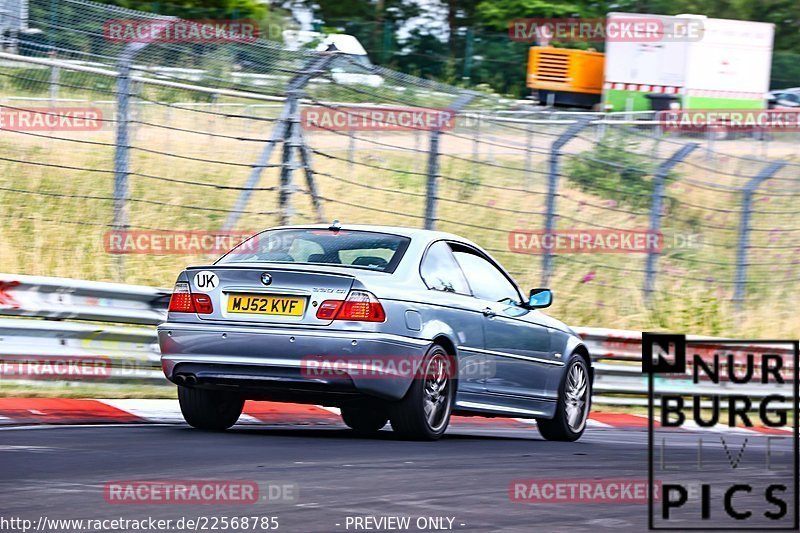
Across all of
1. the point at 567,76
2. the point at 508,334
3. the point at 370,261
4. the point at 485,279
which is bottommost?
the point at 508,334

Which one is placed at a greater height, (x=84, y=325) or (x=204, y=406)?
(x=84, y=325)

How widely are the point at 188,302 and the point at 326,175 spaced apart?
4.88m

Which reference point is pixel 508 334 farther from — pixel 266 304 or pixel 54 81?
Result: pixel 54 81

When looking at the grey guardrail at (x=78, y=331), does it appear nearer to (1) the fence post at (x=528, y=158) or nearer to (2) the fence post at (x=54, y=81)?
(2) the fence post at (x=54, y=81)

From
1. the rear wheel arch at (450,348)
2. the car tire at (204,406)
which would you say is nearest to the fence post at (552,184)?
the rear wheel arch at (450,348)

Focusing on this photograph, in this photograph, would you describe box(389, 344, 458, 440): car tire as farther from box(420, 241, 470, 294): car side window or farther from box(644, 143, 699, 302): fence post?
box(644, 143, 699, 302): fence post

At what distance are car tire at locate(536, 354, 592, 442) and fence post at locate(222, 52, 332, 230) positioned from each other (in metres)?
3.50

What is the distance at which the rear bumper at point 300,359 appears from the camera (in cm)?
823

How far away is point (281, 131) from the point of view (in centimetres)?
1286

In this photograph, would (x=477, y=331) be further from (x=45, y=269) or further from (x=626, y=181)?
(x=626, y=181)

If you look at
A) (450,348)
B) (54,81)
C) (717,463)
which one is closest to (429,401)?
(450,348)

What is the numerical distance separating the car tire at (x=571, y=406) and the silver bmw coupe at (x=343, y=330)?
66 cm

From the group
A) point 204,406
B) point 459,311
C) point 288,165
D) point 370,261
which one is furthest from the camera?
point 288,165

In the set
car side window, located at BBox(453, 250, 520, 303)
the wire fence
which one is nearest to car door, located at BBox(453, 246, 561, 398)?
car side window, located at BBox(453, 250, 520, 303)
